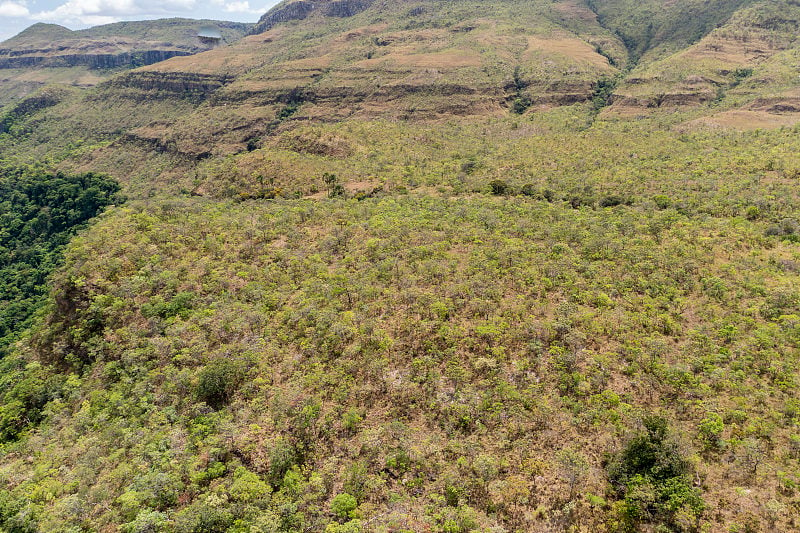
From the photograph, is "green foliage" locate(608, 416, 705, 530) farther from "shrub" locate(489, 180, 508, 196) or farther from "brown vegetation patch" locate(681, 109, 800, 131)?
"brown vegetation patch" locate(681, 109, 800, 131)

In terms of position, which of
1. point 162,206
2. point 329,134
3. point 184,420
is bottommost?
point 184,420

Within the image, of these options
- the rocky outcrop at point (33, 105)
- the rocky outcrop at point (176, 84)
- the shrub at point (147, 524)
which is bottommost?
the shrub at point (147, 524)

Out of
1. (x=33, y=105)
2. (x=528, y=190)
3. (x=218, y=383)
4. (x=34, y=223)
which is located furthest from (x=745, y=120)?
(x=33, y=105)

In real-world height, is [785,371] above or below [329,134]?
below

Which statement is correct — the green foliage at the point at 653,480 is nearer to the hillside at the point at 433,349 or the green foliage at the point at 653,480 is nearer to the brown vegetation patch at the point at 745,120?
the hillside at the point at 433,349

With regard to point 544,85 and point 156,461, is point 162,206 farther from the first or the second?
point 544,85

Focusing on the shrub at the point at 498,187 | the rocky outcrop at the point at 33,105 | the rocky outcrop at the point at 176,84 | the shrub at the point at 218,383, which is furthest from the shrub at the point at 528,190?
the rocky outcrop at the point at 33,105

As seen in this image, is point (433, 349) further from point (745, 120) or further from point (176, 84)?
point (176, 84)

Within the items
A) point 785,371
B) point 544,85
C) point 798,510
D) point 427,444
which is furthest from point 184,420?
point 544,85
